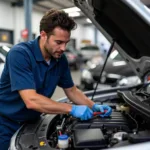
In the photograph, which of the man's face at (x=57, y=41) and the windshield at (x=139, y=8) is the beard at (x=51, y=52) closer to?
the man's face at (x=57, y=41)

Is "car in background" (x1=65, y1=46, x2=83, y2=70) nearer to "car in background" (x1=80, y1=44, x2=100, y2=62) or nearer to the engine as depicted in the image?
"car in background" (x1=80, y1=44, x2=100, y2=62)

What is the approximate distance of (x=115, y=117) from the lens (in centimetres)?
178

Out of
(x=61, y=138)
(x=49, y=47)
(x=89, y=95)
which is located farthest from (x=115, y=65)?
(x=61, y=138)

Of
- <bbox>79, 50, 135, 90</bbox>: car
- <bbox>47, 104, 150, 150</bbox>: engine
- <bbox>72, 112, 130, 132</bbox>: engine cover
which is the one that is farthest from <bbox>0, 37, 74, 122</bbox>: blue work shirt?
<bbox>79, 50, 135, 90</bbox>: car

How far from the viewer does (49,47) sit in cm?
179

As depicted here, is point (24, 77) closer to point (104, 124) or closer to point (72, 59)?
point (104, 124)

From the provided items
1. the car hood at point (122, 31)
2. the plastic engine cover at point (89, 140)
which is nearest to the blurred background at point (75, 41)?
the car hood at point (122, 31)

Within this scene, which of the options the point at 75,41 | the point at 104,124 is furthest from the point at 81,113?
the point at 75,41

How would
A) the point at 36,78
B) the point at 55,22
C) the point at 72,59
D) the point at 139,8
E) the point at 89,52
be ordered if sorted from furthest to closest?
the point at 89,52
the point at 72,59
the point at 36,78
the point at 55,22
the point at 139,8

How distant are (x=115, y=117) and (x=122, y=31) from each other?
66 centimetres

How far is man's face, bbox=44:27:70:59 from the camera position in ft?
5.68

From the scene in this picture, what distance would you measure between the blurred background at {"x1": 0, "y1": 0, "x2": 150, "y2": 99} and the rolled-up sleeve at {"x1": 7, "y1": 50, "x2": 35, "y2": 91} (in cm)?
56

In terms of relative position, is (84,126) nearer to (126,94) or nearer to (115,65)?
(126,94)

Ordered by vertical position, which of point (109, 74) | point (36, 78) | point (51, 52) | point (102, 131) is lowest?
point (109, 74)
